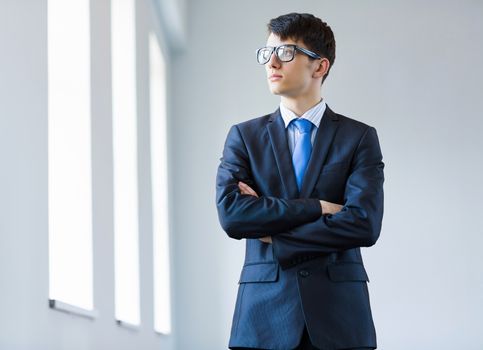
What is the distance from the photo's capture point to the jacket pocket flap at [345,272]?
2.26 m

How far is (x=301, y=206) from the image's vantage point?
7.72 feet

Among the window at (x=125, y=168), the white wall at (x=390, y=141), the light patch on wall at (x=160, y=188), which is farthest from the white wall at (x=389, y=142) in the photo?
the window at (x=125, y=168)

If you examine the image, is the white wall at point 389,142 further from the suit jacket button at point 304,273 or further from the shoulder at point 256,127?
Answer: the suit jacket button at point 304,273

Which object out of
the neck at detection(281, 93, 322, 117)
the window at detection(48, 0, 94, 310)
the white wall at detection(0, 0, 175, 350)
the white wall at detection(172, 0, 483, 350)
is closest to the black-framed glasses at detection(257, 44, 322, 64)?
the neck at detection(281, 93, 322, 117)

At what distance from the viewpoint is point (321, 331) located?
2191mm

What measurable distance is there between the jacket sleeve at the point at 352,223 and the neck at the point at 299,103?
17 centimetres

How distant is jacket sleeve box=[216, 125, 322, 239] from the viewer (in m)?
2.35

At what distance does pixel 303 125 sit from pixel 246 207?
0.86ft

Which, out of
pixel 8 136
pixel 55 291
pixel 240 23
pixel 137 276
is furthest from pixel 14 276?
pixel 240 23

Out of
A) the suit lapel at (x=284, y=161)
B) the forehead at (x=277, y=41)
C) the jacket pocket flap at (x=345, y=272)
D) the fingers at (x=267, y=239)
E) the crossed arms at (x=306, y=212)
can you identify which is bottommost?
the jacket pocket flap at (x=345, y=272)

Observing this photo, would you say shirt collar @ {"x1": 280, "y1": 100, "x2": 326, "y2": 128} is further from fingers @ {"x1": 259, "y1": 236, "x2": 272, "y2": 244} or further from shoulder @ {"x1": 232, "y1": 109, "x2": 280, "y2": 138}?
fingers @ {"x1": 259, "y1": 236, "x2": 272, "y2": 244}

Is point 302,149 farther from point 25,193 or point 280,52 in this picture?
point 25,193

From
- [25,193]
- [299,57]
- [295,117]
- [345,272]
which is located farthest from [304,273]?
[25,193]

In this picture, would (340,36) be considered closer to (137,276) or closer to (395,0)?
(395,0)
